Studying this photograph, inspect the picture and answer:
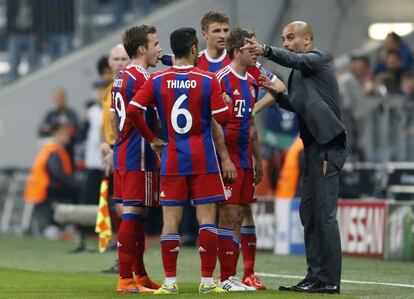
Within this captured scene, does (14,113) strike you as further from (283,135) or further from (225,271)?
(225,271)

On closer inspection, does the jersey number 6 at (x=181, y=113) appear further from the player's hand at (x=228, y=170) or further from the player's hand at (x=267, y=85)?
the player's hand at (x=267, y=85)

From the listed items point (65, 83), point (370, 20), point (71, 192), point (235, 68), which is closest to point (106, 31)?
point (65, 83)

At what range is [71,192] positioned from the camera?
22.3 meters

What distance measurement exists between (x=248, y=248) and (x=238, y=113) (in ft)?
3.84

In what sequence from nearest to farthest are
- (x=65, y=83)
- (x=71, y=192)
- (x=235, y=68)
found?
(x=235, y=68)
(x=71, y=192)
(x=65, y=83)

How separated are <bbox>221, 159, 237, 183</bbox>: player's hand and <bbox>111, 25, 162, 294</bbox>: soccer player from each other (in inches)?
26.9

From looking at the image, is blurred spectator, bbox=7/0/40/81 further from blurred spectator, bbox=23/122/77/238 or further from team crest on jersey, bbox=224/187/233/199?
team crest on jersey, bbox=224/187/233/199

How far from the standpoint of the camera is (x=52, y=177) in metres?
22.2

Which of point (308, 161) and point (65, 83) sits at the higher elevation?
point (65, 83)

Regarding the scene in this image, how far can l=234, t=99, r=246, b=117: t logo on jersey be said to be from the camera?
37.1 ft

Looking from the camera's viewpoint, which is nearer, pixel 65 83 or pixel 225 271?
pixel 225 271

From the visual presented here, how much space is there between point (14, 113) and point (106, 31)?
2221mm

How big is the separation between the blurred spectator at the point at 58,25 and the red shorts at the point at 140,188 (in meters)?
13.1

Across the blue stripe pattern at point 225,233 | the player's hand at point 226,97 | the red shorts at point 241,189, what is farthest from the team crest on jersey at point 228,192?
the player's hand at point 226,97
